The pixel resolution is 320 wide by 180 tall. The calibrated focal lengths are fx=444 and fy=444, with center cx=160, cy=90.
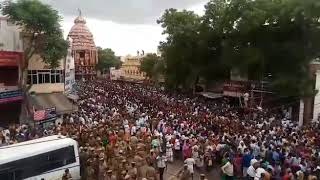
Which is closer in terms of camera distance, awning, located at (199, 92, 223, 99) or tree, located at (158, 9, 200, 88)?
awning, located at (199, 92, 223, 99)

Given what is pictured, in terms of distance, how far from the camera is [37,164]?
12.4 m

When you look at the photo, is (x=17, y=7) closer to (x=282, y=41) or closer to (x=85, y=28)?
(x=282, y=41)

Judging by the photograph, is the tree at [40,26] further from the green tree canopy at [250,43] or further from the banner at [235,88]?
the banner at [235,88]

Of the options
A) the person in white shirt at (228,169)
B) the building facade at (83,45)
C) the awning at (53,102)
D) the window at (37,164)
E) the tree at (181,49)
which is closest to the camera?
the window at (37,164)

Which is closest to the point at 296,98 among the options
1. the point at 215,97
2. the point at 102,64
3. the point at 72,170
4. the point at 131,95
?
the point at 215,97

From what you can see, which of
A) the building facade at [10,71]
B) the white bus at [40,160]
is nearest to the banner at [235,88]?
the building facade at [10,71]

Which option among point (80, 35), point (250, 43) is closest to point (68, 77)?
point (250, 43)

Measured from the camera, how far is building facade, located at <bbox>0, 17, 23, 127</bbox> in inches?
959

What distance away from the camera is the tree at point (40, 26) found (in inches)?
944

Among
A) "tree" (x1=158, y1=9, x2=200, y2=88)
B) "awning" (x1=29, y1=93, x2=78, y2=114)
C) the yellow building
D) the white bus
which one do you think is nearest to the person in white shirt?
the white bus

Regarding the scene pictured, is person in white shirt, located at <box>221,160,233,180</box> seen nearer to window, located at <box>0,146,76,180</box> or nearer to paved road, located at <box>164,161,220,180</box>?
paved road, located at <box>164,161,220,180</box>

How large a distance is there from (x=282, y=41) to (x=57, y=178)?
1851 cm

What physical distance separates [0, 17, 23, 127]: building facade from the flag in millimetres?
2316

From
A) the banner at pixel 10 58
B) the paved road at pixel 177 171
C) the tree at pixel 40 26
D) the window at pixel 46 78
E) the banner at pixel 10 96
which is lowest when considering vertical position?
the paved road at pixel 177 171
